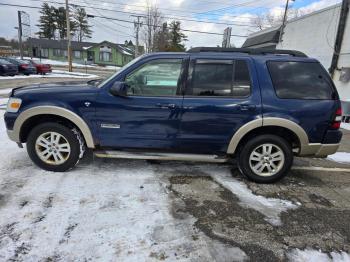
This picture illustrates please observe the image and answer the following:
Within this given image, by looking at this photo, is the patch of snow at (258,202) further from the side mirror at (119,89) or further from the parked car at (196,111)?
the side mirror at (119,89)

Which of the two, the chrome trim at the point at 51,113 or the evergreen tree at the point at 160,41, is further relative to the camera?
the evergreen tree at the point at 160,41

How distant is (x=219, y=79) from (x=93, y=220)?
2453 mm

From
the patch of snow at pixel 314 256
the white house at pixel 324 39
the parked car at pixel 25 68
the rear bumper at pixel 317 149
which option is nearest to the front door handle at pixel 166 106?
the rear bumper at pixel 317 149

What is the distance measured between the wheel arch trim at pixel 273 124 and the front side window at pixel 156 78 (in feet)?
3.59

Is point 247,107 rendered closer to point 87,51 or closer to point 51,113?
point 51,113

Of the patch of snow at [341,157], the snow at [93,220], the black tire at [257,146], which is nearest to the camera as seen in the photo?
the snow at [93,220]

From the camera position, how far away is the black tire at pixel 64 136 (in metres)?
4.08

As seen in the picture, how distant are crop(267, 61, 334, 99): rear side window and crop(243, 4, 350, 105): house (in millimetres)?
7198

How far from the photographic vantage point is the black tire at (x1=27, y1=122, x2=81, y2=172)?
408cm

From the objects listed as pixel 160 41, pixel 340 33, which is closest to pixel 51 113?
pixel 340 33

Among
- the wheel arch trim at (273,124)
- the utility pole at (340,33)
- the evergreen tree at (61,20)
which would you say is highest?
the evergreen tree at (61,20)

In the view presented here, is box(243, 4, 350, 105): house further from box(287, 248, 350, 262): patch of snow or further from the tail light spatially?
box(287, 248, 350, 262): patch of snow

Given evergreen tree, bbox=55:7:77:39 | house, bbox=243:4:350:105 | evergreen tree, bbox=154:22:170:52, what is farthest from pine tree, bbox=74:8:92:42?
house, bbox=243:4:350:105

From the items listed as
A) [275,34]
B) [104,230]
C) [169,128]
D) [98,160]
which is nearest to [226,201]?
[169,128]
